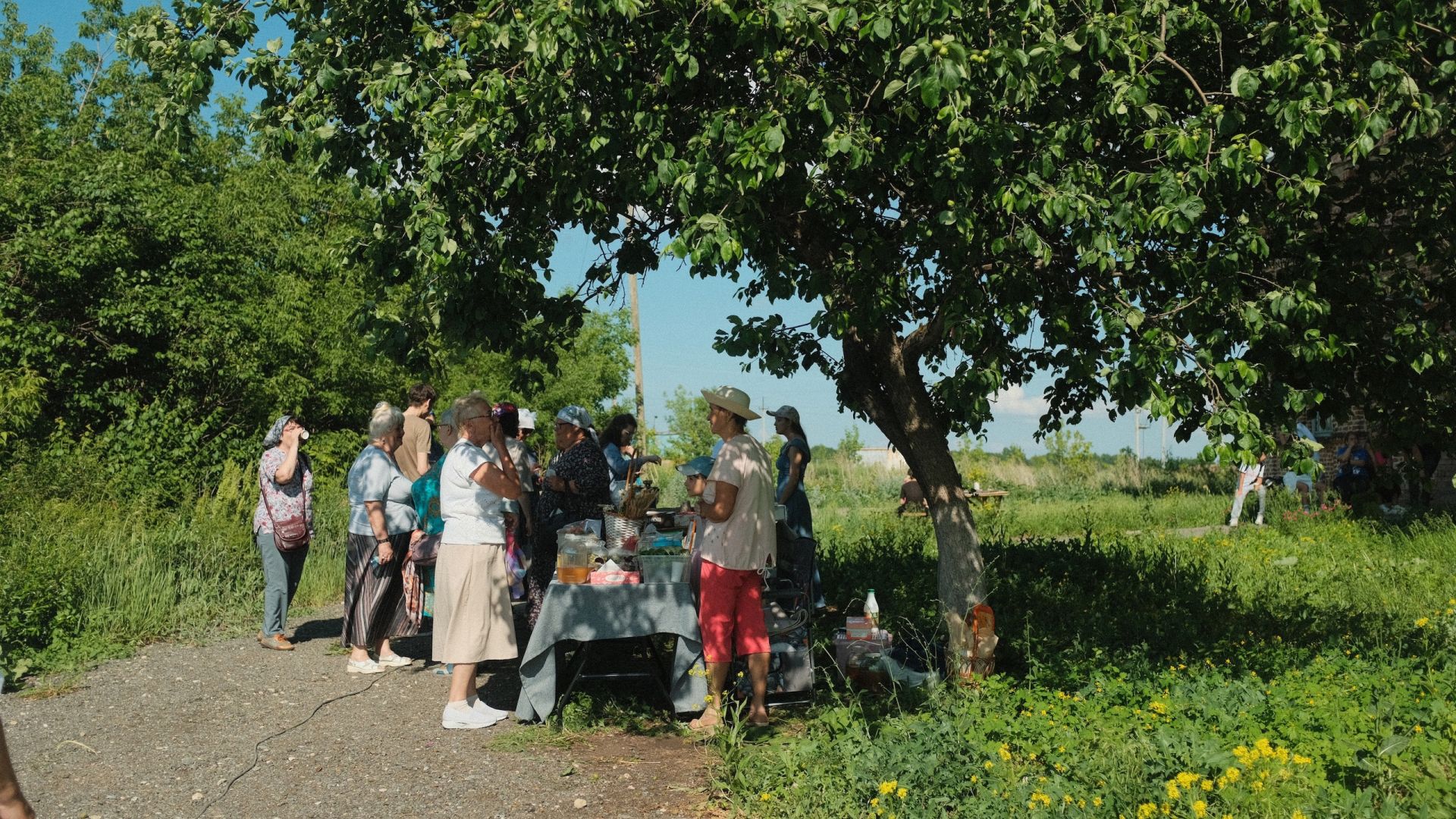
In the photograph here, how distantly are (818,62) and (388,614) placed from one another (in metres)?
5.07

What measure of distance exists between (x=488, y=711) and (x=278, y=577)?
2955mm

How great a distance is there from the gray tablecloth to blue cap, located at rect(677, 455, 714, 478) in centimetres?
66

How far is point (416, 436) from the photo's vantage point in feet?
30.7

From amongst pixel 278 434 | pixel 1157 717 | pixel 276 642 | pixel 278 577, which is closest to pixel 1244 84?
pixel 1157 717

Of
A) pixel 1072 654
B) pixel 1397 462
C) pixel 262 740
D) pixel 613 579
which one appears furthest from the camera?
pixel 1397 462

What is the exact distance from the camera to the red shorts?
6.45 m

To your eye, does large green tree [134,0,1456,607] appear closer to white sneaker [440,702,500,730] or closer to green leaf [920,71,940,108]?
green leaf [920,71,940,108]

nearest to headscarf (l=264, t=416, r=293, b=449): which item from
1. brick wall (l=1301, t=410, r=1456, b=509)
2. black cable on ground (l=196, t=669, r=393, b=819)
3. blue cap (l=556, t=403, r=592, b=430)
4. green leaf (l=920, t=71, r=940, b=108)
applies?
black cable on ground (l=196, t=669, r=393, b=819)

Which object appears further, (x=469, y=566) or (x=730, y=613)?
(x=469, y=566)

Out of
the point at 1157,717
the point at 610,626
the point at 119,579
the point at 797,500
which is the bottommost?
Answer: the point at 1157,717

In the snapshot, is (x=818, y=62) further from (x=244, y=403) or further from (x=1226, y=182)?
(x=244, y=403)

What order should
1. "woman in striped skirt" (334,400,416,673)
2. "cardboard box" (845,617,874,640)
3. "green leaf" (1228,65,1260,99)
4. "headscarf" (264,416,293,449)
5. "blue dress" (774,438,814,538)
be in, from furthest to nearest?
"blue dress" (774,438,814,538)
"headscarf" (264,416,293,449)
"woman in striped skirt" (334,400,416,673)
"cardboard box" (845,617,874,640)
"green leaf" (1228,65,1260,99)

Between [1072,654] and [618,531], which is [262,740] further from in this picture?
[1072,654]

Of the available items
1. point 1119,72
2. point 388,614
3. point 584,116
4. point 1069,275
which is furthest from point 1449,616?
point 388,614
